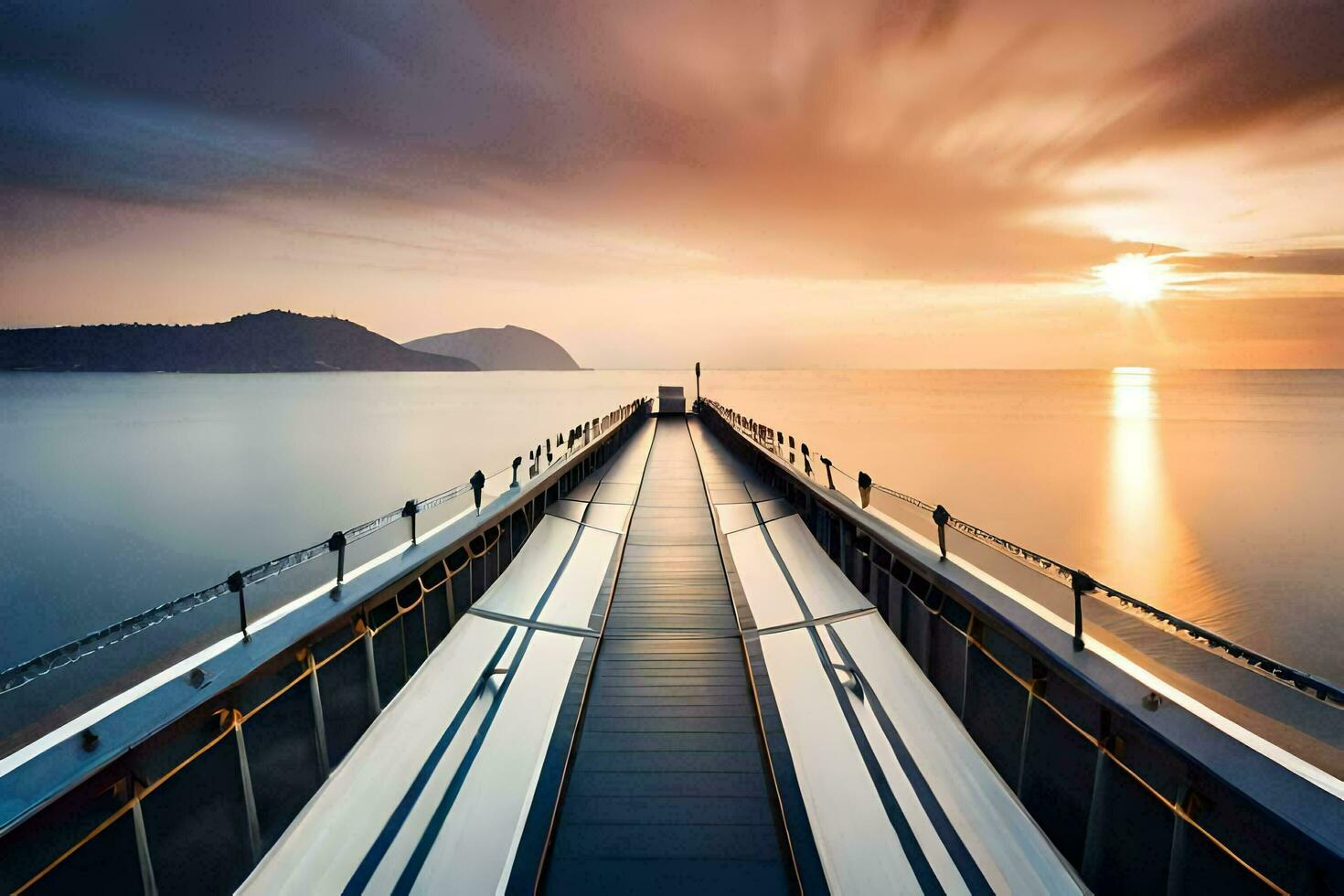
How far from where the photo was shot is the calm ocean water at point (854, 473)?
1964 centimetres

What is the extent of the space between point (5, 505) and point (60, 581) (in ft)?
60.6

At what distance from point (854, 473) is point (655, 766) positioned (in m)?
36.7

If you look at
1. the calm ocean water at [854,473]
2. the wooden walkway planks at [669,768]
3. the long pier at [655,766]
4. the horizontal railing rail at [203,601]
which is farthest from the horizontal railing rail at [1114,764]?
the calm ocean water at [854,473]

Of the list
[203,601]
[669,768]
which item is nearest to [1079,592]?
[669,768]

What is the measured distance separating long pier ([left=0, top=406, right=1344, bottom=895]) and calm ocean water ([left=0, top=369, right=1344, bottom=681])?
18.1 meters

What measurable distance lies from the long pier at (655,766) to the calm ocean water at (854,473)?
18088 millimetres

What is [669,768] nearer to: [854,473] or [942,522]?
[942,522]

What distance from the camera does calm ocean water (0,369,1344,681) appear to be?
19.6 metres

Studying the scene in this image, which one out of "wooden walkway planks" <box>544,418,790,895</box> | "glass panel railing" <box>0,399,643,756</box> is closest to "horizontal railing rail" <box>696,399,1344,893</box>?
"wooden walkway planks" <box>544,418,790,895</box>

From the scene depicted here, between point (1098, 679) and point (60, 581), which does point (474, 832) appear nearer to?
point (1098, 679)

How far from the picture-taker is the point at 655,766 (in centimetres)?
377

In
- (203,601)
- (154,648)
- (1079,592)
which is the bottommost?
(154,648)

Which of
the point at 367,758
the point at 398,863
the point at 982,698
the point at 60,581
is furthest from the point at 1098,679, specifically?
the point at 60,581

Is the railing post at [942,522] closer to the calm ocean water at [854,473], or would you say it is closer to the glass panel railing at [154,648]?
the glass panel railing at [154,648]
